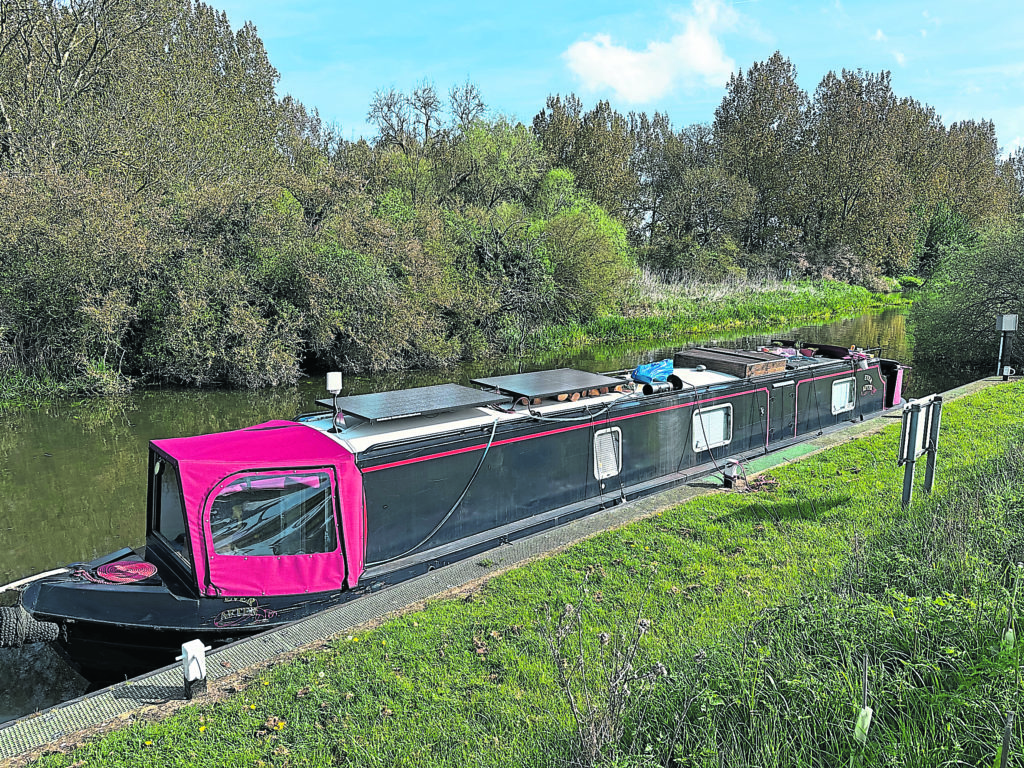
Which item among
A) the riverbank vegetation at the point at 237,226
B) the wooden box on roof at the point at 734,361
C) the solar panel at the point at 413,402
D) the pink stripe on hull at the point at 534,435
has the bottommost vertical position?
the pink stripe on hull at the point at 534,435

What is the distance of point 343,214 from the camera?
69.2 ft

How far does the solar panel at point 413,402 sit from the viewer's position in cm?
699

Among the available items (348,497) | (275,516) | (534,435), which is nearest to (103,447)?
(275,516)

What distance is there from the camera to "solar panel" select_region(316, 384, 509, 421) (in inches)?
275

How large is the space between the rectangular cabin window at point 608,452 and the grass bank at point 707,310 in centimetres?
1808

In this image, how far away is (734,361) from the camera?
10844 millimetres

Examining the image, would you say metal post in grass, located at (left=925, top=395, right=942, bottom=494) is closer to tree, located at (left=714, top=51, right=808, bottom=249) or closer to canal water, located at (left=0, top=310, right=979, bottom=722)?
canal water, located at (left=0, top=310, right=979, bottom=722)

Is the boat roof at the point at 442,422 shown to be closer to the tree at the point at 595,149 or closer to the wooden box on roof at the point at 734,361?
the wooden box on roof at the point at 734,361

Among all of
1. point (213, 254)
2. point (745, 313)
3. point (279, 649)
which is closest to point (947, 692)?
point (279, 649)

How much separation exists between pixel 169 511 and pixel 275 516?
4.23 ft

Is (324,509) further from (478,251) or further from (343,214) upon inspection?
(478,251)

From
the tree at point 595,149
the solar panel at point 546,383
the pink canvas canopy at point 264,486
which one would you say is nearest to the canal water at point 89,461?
the pink canvas canopy at point 264,486

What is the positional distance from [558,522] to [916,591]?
13.8 feet

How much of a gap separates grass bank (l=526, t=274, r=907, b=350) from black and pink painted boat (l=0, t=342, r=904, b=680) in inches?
714
